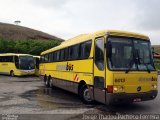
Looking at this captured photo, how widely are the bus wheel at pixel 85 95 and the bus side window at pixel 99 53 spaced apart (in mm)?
1729

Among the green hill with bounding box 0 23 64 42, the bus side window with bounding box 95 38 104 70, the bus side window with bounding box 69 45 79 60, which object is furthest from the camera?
the green hill with bounding box 0 23 64 42

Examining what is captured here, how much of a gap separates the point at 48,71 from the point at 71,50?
676 cm

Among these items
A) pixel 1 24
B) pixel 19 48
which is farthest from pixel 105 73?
pixel 1 24

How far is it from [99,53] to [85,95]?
239cm

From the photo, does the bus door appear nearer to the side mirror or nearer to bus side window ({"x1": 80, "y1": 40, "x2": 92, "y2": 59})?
the side mirror

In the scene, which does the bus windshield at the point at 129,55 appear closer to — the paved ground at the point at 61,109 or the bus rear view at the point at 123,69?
the bus rear view at the point at 123,69

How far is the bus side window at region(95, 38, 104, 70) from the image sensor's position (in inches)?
494

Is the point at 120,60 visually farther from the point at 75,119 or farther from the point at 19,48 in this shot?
the point at 19,48

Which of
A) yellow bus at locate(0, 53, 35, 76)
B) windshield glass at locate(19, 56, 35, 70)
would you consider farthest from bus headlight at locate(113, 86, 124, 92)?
windshield glass at locate(19, 56, 35, 70)

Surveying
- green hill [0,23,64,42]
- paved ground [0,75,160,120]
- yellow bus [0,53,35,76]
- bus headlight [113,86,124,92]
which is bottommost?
paved ground [0,75,160,120]

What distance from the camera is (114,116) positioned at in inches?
450

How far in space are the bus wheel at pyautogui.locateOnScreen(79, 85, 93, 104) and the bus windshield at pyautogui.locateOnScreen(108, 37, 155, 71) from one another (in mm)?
2471

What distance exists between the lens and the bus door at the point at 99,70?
12.3 metres

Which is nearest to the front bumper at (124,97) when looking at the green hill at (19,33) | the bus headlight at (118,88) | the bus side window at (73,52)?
the bus headlight at (118,88)
